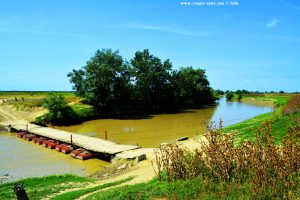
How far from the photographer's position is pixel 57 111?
145ft

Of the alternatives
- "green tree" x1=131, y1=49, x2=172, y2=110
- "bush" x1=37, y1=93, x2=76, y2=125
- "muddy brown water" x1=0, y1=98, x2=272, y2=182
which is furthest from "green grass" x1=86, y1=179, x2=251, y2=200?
"green tree" x1=131, y1=49, x2=172, y2=110

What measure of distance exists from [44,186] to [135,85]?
46.6m

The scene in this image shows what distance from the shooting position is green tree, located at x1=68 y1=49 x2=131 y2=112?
51.9 metres

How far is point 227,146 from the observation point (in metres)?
8.98

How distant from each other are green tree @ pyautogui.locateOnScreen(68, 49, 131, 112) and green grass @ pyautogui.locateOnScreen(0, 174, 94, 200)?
35.8 meters

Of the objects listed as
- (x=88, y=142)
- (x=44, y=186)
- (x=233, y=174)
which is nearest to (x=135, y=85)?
(x=88, y=142)

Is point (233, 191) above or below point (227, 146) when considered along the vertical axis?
below

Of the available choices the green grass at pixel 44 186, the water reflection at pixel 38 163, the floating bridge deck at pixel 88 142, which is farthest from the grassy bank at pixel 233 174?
the floating bridge deck at pixel 88 142

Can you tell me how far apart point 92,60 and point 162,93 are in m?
17.0

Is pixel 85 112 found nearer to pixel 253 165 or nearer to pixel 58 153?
pixel 58 153

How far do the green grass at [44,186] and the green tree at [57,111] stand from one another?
93.5 feet

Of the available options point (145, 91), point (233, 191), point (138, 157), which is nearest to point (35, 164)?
point (138, 157)

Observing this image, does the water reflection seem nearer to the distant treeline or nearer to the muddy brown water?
the muddy brown water

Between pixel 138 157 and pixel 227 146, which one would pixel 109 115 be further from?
pixel 227 146
